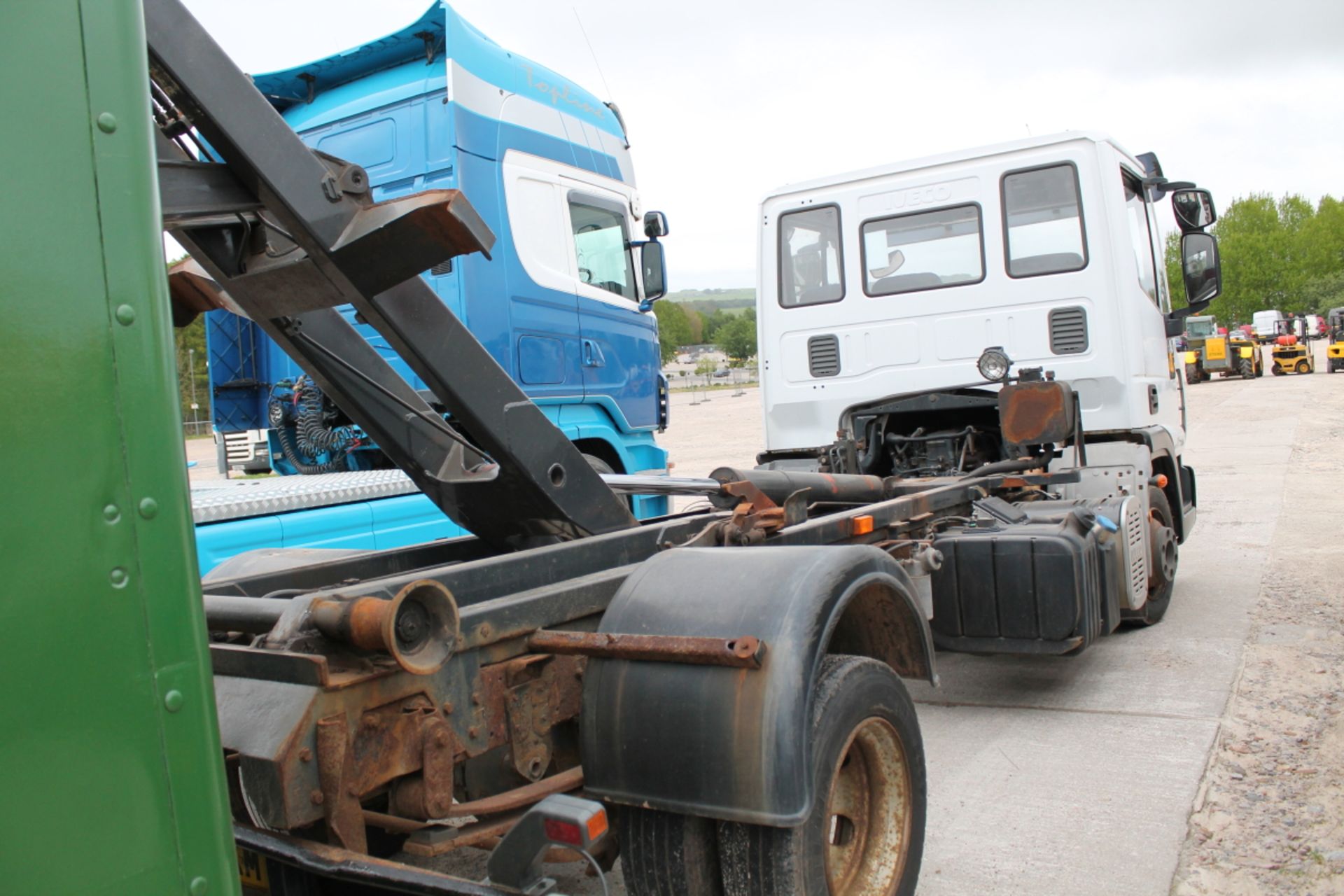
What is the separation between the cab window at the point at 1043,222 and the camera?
593 cm

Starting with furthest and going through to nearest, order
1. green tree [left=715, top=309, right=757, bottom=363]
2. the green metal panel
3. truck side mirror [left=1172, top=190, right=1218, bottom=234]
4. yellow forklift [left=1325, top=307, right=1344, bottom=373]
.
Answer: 1. green tree [left=715, top=309, right=757, bottom=363]
2. yellow forklift [left=1325, top=307, right=1344, bottom=373]
3. truck side mirror [left=1172, top=190, right=1218, bottom=234]
4. the green metal panel

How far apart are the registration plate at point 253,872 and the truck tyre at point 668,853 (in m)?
0.80

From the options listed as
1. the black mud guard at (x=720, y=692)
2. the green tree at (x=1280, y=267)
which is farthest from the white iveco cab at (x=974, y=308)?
the green tree at (x=1280, y=267)

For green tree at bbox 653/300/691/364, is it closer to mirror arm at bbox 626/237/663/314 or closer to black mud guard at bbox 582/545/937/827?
mirror arm at bbox 626/237/663/314

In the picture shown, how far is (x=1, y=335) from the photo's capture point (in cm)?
131

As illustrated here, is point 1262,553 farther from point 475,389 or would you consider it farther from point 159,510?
point 159,510

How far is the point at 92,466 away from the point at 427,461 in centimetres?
187

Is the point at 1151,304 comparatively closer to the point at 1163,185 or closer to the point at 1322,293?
the point at 1163,185

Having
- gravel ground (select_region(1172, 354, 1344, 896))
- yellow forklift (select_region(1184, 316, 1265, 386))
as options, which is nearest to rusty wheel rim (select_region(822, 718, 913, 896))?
gravel ground (select_region(1172, 354, 1344, 896))

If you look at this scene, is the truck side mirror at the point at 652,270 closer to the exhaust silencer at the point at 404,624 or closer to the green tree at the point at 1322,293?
the exhaust silencer at the point at 404,624

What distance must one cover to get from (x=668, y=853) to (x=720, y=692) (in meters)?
0.41

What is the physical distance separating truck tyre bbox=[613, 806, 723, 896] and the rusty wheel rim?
0.47 metres

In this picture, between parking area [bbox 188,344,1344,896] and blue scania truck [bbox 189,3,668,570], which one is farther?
blue scania truck [bbox 189,3,668,570]

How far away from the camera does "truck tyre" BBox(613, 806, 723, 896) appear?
2412 mm
